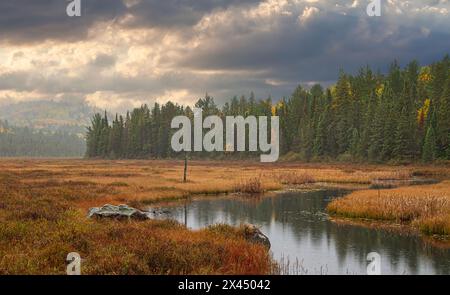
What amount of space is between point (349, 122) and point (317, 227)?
290 feet

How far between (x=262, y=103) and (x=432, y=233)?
449 feet

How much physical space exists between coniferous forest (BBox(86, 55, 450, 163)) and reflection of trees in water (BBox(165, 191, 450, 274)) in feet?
175

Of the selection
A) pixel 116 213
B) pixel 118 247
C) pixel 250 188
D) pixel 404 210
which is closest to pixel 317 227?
pixel 404 210

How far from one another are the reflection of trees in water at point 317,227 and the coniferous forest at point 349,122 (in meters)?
53.3

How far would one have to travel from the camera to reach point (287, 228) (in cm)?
2712

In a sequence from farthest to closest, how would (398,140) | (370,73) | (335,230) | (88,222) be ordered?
1. (370,73)
2. (398,140)
3. (335,230)
4. (88,222)

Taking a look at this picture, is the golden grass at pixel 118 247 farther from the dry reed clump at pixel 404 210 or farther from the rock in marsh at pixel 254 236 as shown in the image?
the dry reed clump at pixel 404 210

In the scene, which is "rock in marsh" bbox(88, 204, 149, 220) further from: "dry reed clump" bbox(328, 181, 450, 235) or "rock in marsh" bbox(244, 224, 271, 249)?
"dry reed clump" bbox(328, 181, 450, 235)

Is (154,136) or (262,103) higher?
Result: (262,103)

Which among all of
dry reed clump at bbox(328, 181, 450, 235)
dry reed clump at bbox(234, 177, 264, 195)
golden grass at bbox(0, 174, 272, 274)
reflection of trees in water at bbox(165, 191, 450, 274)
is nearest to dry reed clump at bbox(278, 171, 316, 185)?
dry reed clump at bbox(234, 177, 264, 195)

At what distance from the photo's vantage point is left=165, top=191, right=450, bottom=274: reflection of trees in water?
19.8 m
